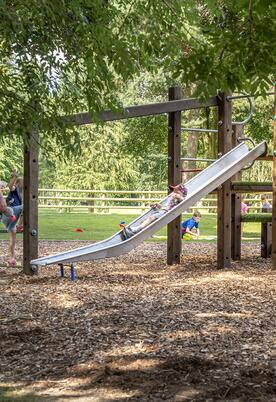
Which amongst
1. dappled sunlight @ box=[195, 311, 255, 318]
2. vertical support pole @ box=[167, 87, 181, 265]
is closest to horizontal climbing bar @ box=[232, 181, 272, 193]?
vertical support pole @ box=[167, 87, 181, 265]

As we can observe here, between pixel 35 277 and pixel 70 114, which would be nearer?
pixel 70 114

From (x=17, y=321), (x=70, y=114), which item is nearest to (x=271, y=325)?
(x=17, y=321)

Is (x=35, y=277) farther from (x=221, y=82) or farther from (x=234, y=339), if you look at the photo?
(x=221, y=82)

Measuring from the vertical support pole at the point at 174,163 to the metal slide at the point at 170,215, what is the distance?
1.59 feet

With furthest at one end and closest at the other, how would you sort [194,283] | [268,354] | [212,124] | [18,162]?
[18,162] → [212,124] → [194,283] → [268,354]

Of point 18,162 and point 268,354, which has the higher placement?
point 18,162

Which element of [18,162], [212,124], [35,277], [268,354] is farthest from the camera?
[18,162]

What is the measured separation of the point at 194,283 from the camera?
8.51 meters

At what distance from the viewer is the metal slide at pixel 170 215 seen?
8797 millimetres

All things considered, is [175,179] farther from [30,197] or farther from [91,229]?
[91,229]

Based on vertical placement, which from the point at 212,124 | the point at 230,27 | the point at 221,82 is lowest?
the point at 221,82

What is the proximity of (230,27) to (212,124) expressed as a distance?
79.9ft

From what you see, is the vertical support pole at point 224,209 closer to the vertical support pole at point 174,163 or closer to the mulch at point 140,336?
the mulch at point 140,336

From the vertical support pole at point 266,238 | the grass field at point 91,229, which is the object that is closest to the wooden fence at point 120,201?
the grass field at point 91,229
